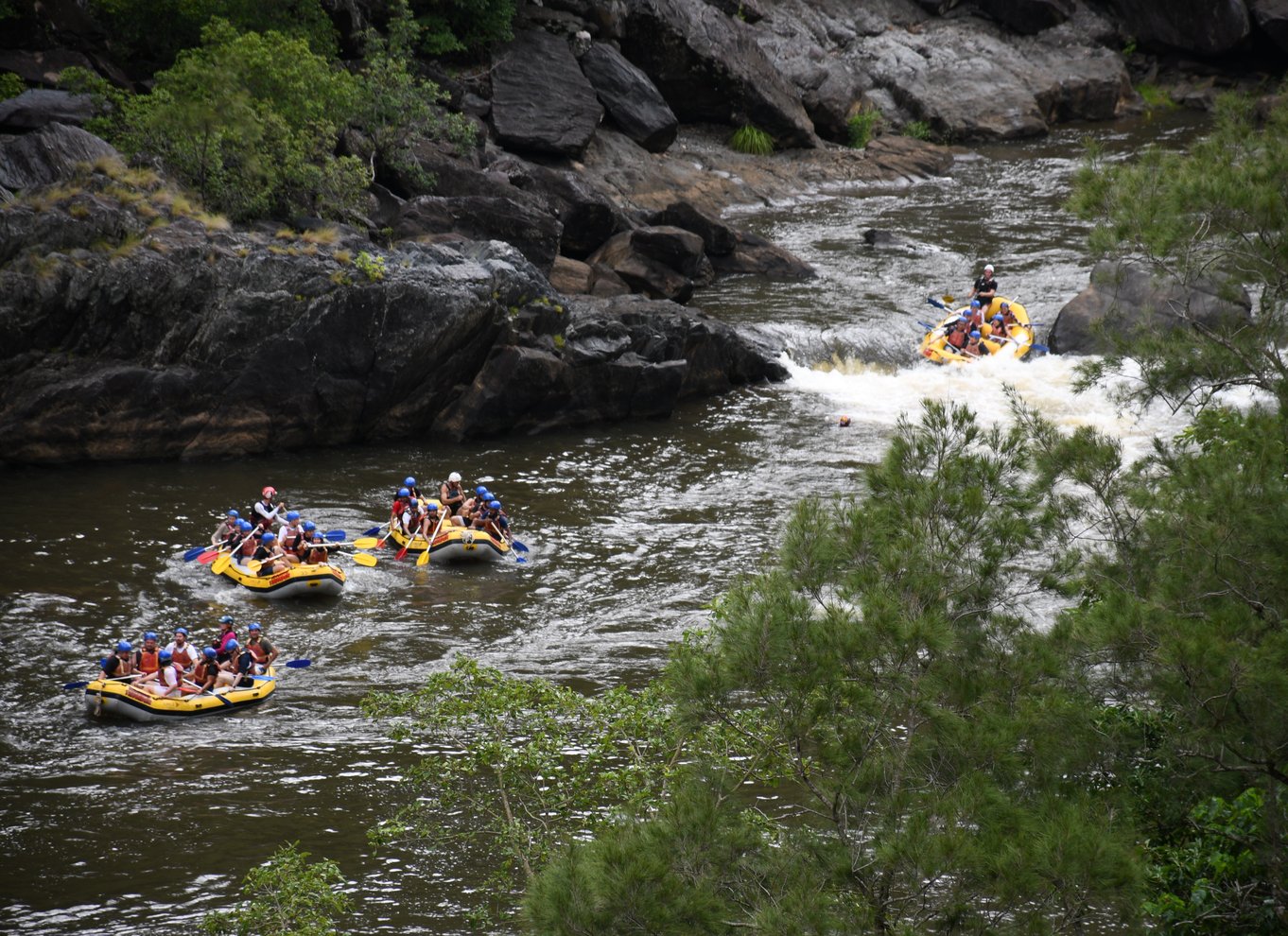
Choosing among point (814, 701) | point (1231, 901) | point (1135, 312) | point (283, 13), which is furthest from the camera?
point (283, 13)

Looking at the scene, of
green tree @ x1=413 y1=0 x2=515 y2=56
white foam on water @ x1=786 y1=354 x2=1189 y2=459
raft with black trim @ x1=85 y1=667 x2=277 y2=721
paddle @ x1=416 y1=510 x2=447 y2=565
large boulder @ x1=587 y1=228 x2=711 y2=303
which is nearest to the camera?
raft with black trim @ x1=85 y1=667 x2=277 y2=721

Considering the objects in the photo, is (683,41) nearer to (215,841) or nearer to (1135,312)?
(1135,312)

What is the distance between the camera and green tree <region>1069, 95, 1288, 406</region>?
30.7 ft

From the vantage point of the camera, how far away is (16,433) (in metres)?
24.0

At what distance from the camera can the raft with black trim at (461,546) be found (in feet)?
69.0

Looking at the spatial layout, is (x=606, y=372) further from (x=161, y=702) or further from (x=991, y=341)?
(x=161, y=702)

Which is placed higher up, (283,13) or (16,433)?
(283,13)

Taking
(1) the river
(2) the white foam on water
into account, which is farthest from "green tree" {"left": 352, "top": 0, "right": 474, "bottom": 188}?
(2) the white foam on water

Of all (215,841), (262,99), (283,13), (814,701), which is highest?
(283,13)

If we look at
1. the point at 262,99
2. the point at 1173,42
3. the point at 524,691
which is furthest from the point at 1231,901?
the point at 1173,42

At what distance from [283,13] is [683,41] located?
53.9 feet

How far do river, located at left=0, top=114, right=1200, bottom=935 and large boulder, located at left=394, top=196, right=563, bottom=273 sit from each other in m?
4.73

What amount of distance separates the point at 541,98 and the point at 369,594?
27055 mm

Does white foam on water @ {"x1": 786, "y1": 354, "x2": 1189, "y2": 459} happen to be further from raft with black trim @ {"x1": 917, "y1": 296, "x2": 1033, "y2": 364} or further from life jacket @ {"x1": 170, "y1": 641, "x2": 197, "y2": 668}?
life jacket @ {"x1": 170, "y1": 641, "x2": 197, "y2": 668}
